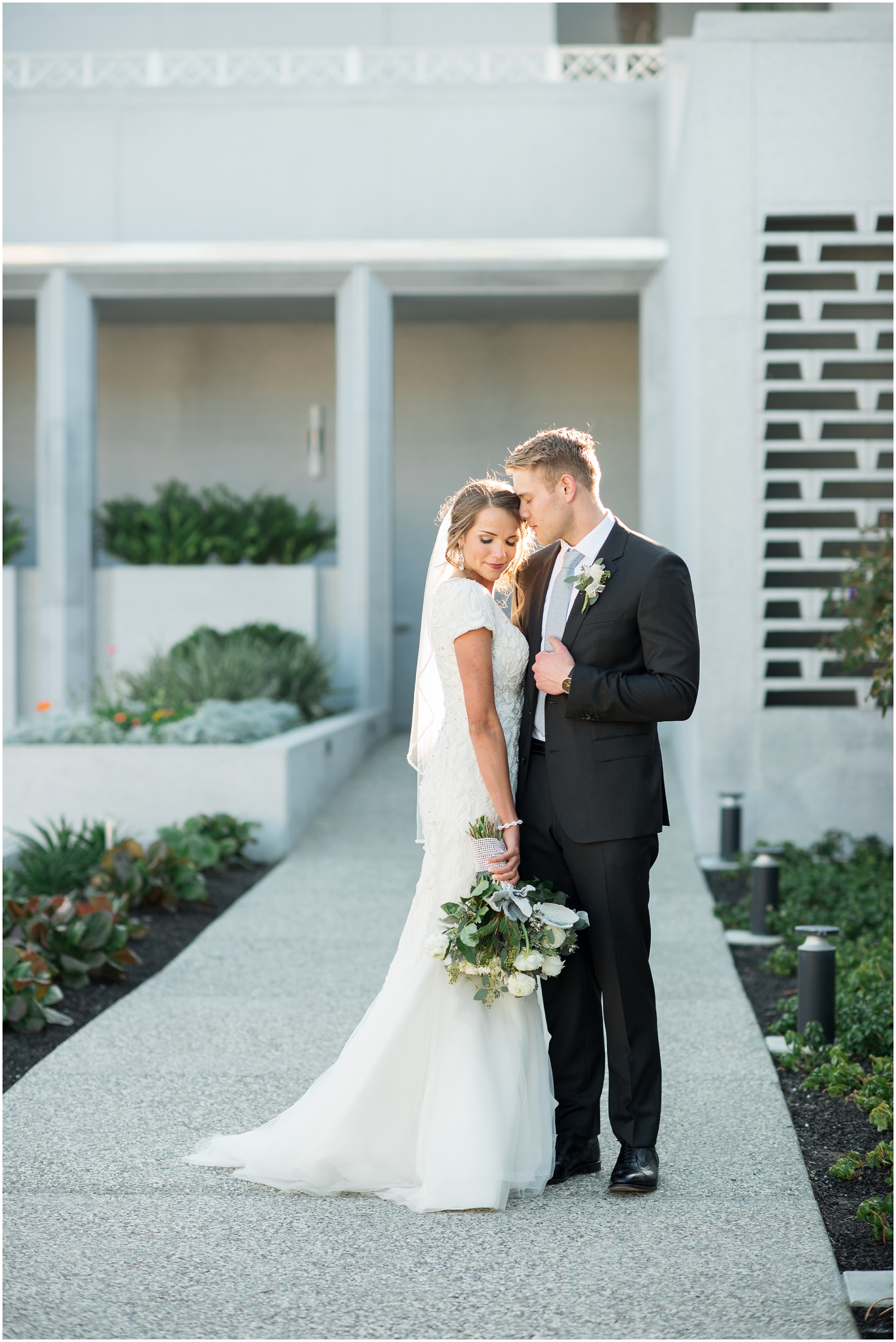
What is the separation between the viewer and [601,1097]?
4.01 m

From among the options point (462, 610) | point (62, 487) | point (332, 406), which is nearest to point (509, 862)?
point (462, 610)

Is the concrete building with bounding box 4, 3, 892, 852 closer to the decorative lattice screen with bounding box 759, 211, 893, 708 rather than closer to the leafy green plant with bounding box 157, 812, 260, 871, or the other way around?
the decorative lattice screen with bounding box 759, 211, 893, 708

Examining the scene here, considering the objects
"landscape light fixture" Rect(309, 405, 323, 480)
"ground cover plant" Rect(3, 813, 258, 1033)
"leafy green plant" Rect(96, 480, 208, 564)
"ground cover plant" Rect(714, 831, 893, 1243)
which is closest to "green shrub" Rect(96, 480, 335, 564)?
"leafy green plant" Rect(96, 480, 208, 564)

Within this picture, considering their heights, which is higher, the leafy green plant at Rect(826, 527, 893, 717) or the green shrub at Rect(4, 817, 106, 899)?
the leafy green plant at Rect(826, 527, 893, 717)

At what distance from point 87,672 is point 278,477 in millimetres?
4012

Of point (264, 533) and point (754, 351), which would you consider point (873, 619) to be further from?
point (264, 533)

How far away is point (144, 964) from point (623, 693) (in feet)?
11.6

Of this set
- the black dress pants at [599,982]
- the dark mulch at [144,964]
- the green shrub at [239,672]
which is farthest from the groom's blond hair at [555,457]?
the green shrub at [239,672]

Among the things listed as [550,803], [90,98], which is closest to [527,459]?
[550,803]

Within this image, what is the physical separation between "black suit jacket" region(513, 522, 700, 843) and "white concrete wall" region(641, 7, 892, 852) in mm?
4942

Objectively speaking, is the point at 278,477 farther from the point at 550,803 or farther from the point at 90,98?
the point at 550,803

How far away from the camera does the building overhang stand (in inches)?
483

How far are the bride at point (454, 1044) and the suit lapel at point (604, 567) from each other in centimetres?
13

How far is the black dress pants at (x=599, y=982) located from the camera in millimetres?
3279
